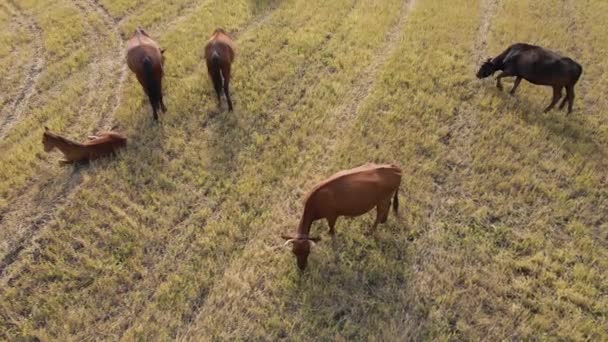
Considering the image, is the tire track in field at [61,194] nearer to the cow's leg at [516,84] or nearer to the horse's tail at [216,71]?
the horse's tail at [216,71]

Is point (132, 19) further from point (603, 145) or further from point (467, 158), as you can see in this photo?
point (603, 145)

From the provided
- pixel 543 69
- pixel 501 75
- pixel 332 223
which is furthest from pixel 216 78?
pixel 543 69

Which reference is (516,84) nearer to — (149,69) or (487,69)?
(487,69)

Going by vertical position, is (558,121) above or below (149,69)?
below

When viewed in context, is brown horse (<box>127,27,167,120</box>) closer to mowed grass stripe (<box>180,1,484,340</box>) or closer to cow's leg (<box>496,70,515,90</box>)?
mowed grass stripe (<box>180,1,484,340</box>)

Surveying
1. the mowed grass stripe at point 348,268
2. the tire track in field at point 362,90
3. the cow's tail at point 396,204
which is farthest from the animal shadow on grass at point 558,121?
the cow's tail at point 396,204

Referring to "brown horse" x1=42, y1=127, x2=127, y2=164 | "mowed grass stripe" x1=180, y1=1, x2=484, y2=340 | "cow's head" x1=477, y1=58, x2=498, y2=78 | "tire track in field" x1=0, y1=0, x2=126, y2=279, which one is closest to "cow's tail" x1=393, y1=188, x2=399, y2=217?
"mowed grass stripe" x1=180, y1=1, x2=484, y2=340
